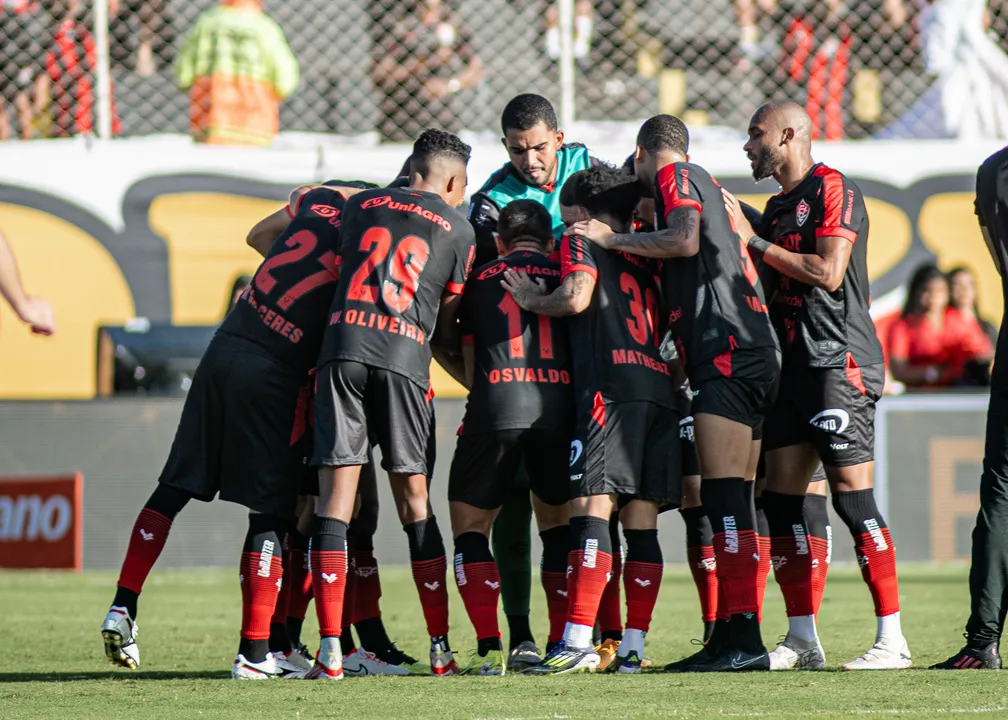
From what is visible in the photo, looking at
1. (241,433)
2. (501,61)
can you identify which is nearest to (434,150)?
(241,433)

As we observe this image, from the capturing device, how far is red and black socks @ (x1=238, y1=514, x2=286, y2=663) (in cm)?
557

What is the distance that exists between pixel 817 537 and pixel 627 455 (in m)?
1.15

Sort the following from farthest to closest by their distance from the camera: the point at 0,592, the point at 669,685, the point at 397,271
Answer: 1. the point at 0,592
2. the point at 397,271
3. the point at 669,685

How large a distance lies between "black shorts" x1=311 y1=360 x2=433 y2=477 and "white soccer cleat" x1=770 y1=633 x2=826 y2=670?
5.49ft

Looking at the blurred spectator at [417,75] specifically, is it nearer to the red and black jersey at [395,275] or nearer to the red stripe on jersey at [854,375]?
the red and black jersey at [395,275]

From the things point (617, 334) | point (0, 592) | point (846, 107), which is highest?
point (846, 107)

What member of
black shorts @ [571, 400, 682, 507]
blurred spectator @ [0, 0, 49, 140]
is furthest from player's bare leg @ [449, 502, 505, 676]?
blurred spectator @ [0, 0, 49, 140]

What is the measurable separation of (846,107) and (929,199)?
1.22 meters

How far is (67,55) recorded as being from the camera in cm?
1341

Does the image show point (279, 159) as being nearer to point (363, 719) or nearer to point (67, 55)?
point (67, 55)

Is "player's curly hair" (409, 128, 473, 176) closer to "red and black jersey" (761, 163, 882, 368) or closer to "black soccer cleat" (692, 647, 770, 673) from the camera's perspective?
"red and black jersey" (761, 163, 882, 368)

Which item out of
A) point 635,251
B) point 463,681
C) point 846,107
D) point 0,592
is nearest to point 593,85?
point 846,107

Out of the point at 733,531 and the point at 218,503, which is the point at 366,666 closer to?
the point at 733,531

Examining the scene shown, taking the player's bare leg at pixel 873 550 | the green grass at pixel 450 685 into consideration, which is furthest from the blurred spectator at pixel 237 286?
the player's bare leg at pixel 873 550
